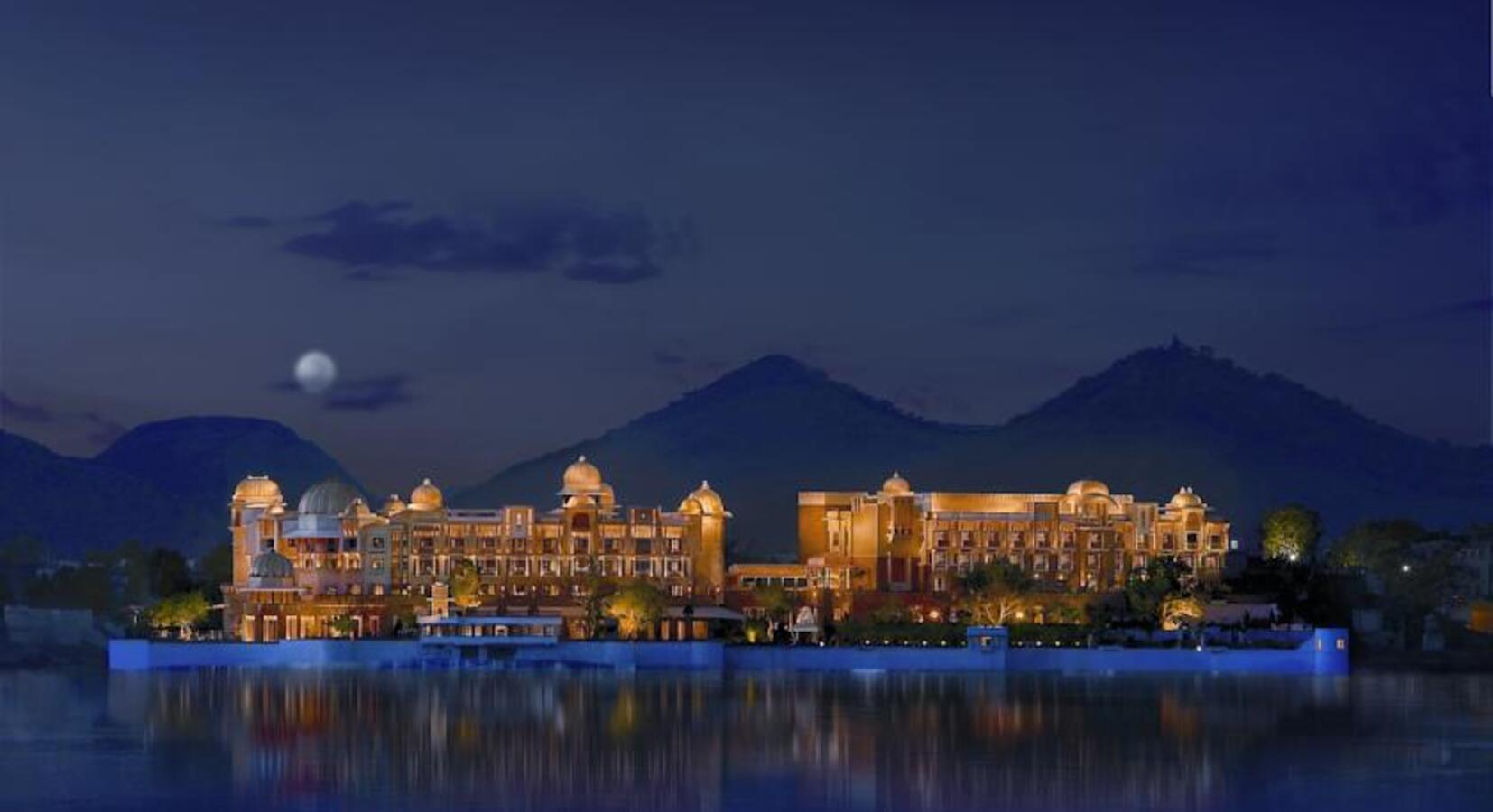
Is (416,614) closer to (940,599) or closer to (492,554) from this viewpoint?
(492,554)

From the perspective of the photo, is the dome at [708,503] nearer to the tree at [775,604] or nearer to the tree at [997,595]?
the tree at [775,604]

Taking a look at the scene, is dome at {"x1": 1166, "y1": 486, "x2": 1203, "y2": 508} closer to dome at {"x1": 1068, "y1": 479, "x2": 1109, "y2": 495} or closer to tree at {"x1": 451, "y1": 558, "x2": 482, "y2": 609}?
dome at {"x1": 1068, "y1": 479, "x2": 1109, "y2": 495}

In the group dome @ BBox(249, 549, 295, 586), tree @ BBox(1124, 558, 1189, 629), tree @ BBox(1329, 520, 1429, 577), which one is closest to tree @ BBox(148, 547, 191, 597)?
dome @ BBox(249, 549, 295, 586)

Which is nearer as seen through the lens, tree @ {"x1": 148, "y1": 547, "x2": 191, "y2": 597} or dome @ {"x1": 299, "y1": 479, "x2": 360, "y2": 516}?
dome @ {"x1": 299, "y1": 479, "x2": 360, "y2": 516}

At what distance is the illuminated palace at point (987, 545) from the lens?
89500 mm

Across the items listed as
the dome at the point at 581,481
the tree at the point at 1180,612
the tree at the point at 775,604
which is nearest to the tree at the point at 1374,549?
the tree at the point at 1180,612

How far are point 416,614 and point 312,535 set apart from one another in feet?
17.8

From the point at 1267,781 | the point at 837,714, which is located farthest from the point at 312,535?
the point at 1267,781

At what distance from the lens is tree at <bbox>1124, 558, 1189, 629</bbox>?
82.9 metres

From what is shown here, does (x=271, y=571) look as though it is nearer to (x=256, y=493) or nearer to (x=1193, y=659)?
(x=256, y=493)

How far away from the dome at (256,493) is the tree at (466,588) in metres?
11.4

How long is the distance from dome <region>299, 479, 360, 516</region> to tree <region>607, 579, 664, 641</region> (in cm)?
1130

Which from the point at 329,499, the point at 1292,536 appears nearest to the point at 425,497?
the point at 329,499

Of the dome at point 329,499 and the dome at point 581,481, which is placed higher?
the dome at point 581,481
